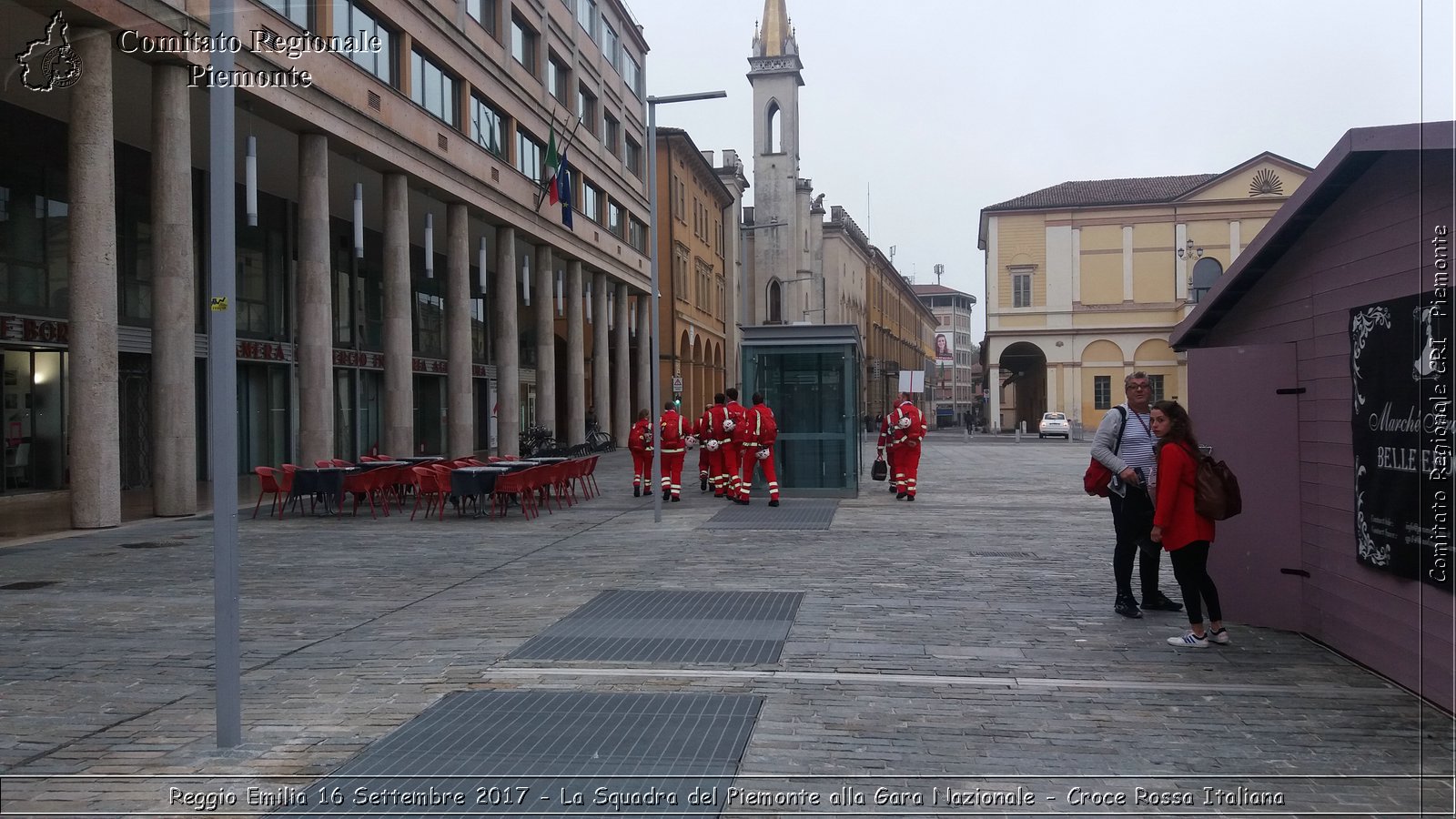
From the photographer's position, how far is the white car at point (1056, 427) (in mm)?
59969

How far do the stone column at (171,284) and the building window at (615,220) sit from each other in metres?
27.5

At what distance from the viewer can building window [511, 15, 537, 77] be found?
3403cm

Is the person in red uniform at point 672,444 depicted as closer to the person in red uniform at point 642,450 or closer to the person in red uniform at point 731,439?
the person in red uniform at point 642,450

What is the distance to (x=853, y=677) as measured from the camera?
6.75 metres

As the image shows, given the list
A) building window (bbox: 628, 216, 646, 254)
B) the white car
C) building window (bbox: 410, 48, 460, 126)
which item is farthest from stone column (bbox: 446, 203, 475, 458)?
the white car

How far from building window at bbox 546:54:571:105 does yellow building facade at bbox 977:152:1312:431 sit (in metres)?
37.5

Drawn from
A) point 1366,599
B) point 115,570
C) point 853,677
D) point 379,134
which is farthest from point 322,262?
point 1366,599

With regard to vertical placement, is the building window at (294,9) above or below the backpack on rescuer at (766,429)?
above

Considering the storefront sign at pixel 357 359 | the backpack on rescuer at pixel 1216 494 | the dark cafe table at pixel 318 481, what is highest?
the storefront sign at pixel 357 359

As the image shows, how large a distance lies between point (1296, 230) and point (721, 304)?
6084 cm

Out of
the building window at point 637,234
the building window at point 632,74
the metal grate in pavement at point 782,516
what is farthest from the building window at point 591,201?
the metal grate in pavement at point 782,516

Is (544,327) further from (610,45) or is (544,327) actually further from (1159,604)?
(1159,604)

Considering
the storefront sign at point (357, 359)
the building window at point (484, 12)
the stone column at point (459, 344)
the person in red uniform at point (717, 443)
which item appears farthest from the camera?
the storefront sign at point (357, 359)

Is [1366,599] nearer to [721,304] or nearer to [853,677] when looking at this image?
[853,677]
